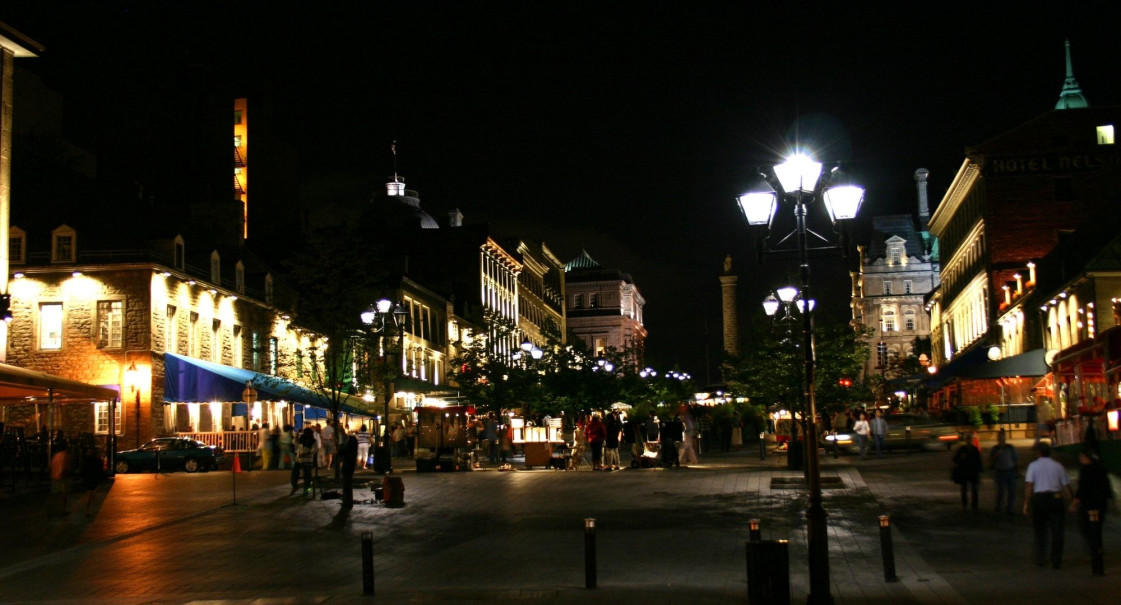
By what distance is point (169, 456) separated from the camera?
37.5m

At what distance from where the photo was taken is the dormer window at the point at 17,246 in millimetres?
40156

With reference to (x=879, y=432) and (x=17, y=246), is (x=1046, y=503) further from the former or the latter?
(x=17, y=246)

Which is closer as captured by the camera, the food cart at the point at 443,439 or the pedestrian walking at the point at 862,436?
the food cart at the point at 443,439

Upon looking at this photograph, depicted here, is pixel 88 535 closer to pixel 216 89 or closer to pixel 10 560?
pixel 10 560

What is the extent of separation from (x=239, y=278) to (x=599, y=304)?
95793mm

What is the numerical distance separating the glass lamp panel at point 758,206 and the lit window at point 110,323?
30569mm

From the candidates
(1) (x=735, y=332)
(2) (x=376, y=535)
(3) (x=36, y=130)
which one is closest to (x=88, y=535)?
(2) (x=376, y=535)

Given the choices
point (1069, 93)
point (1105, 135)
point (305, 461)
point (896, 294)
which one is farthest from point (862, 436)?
point (896, 294)

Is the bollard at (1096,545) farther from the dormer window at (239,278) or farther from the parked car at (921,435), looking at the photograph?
the dormer window at (239,278)

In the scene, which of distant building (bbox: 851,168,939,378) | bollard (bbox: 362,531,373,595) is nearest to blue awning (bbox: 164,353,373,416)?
bollard (bbox: 362,531,373,595)

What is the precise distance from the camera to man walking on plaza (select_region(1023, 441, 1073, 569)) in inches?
531

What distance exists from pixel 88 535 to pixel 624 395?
34380mm

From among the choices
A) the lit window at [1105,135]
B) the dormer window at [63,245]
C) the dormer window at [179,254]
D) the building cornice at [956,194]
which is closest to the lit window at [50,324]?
the dormer window at [63,245]

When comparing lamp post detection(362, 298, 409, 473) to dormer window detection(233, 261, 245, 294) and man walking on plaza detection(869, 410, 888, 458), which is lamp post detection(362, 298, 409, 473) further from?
dormer window detection(233, 261, 245, 294)
